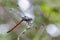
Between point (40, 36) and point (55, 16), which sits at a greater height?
point (55, 16)

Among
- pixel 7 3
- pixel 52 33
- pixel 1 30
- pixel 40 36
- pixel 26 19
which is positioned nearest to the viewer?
pixel 26 19

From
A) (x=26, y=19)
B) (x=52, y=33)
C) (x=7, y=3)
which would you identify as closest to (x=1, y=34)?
(x=26, y=19)

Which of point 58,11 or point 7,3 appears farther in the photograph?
point 58,11

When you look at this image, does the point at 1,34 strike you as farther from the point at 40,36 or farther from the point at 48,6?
the point at 48,6

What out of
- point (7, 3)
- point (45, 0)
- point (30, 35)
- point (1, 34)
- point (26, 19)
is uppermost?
point (45, 0)

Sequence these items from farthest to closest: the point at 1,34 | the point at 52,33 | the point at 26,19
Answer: the point at 52,33 < the point at 1,34 < the point at 26,19

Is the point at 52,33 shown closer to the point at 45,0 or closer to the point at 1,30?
the point at 45,0

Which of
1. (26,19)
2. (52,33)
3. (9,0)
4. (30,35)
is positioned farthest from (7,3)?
(26,19)

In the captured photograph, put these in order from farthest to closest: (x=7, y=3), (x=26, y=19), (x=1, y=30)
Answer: (x=7, y=3), (x=1, y=30), (x=26, y=19)

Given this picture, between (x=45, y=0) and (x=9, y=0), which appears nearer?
(x=9, y=0)
